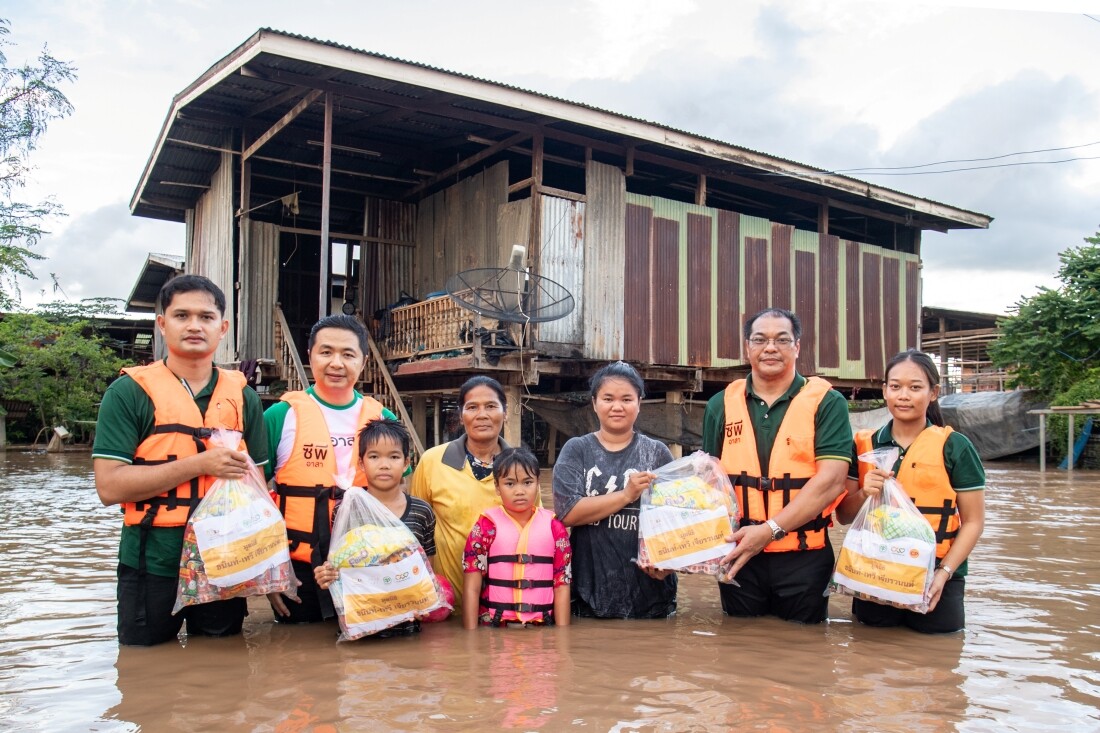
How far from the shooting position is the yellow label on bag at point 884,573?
3.41m

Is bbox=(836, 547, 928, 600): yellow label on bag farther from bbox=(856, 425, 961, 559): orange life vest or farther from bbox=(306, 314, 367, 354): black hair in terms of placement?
bbox=(306, 314, 367, 354): black hair

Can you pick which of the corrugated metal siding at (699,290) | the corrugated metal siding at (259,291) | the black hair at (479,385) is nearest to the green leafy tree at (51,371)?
the corrugated metal siding at (259,291)

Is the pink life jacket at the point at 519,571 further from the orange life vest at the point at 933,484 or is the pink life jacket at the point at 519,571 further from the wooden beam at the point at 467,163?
the wooden beam at the point at 467,163

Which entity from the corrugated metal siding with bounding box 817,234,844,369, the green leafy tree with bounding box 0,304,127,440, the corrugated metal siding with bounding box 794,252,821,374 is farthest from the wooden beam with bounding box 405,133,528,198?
the green leafy tree with bounding box 0,304,127,440

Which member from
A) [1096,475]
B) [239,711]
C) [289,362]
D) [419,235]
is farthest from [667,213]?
[239,711]

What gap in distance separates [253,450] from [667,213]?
977cm

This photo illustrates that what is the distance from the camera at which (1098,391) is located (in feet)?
52.8

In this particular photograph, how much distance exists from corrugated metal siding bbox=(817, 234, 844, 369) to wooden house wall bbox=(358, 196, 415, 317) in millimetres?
6601

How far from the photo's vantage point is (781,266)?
544 inches

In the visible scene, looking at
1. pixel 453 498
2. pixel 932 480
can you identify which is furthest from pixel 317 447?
pixel 932 480

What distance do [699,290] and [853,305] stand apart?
3.61 meters

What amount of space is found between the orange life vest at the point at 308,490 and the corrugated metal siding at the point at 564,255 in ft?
24.6

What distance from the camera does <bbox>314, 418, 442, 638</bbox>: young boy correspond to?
3.56 meters

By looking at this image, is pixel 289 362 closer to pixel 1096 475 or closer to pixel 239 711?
pixel 239 711
